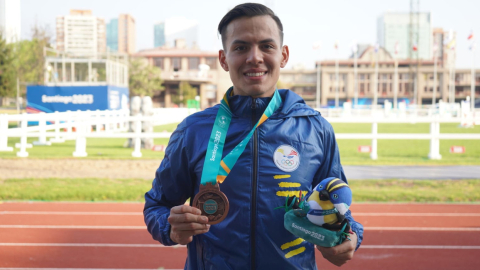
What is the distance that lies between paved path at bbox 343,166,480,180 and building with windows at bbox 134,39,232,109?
80.6 metres

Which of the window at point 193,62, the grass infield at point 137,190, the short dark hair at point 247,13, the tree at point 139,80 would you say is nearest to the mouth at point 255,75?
the short dark hair at point 247,13

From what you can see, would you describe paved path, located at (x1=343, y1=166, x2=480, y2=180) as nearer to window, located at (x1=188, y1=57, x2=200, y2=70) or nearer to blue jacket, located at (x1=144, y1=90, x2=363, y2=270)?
blue jacket, located at (x1=144, y1=90, x2=363, y2=270)

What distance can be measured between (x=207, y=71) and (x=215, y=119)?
99232 mm

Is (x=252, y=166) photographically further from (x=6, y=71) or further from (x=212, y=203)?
(x=6, y=71)

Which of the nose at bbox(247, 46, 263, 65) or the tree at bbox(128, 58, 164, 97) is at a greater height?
the tree at bbox(128, 58, 164, 97)

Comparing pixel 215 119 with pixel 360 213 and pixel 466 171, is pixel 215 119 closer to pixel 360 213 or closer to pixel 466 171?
pixel 360 213

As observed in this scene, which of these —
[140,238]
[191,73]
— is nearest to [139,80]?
[191,73]

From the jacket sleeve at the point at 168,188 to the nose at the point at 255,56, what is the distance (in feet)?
1.32

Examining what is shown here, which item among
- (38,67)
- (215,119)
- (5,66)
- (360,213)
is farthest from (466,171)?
(38,67)

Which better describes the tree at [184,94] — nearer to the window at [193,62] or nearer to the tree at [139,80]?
the tree at [139,80]

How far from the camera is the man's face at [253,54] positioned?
6.93 feet

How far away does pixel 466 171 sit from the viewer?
12695 mm

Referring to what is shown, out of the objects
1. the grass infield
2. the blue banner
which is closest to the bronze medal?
the grass infield

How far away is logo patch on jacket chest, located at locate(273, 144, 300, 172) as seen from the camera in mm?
2041
